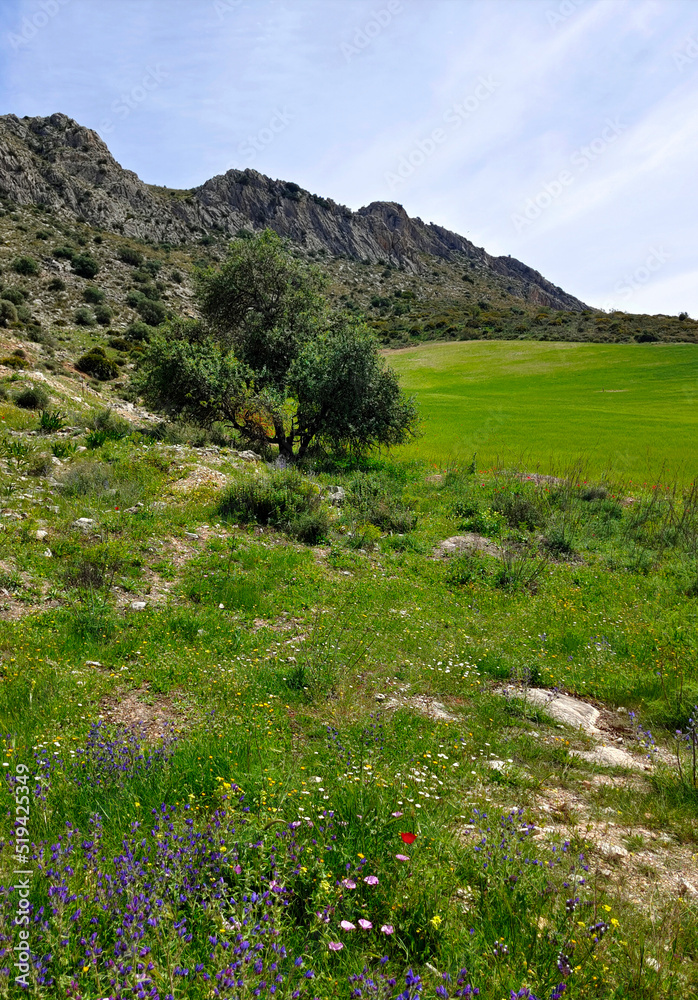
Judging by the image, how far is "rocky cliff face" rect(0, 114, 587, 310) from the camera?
70875 mm

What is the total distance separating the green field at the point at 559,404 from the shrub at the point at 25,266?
38.3 meters

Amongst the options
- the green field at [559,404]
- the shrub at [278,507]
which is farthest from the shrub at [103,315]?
the shrub at [278,507]

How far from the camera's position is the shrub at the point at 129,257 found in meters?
62.6

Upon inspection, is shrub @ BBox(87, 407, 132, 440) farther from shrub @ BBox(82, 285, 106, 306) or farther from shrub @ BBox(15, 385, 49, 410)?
shrub @ BBox(82, 285, 106, 306)

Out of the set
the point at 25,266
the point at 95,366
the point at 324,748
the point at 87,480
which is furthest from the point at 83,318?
the point at 324,748

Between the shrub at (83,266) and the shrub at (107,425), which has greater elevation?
the shrub at (83,266)

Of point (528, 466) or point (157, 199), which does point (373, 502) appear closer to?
point (528, 466)

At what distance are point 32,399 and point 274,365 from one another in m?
9.63

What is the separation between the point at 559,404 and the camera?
3469 cm

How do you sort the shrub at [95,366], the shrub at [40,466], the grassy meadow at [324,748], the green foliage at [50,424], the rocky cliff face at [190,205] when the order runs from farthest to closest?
1. the rocky cliff face at [190,205]
2. the shrub at [95,366]
3. the green foliage at [50,424]
4. the shrub at [40,466]
5. the grassy meadow at [324,748]

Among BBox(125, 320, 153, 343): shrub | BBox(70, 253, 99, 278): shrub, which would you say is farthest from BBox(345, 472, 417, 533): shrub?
BBox(70, 253, 99, 278): shrub

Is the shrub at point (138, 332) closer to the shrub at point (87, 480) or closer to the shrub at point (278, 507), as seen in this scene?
the shrub at point (87, 480)

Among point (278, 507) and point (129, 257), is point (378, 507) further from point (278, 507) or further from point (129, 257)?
point (129, 257)

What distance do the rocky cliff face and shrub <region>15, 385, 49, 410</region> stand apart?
217ft
